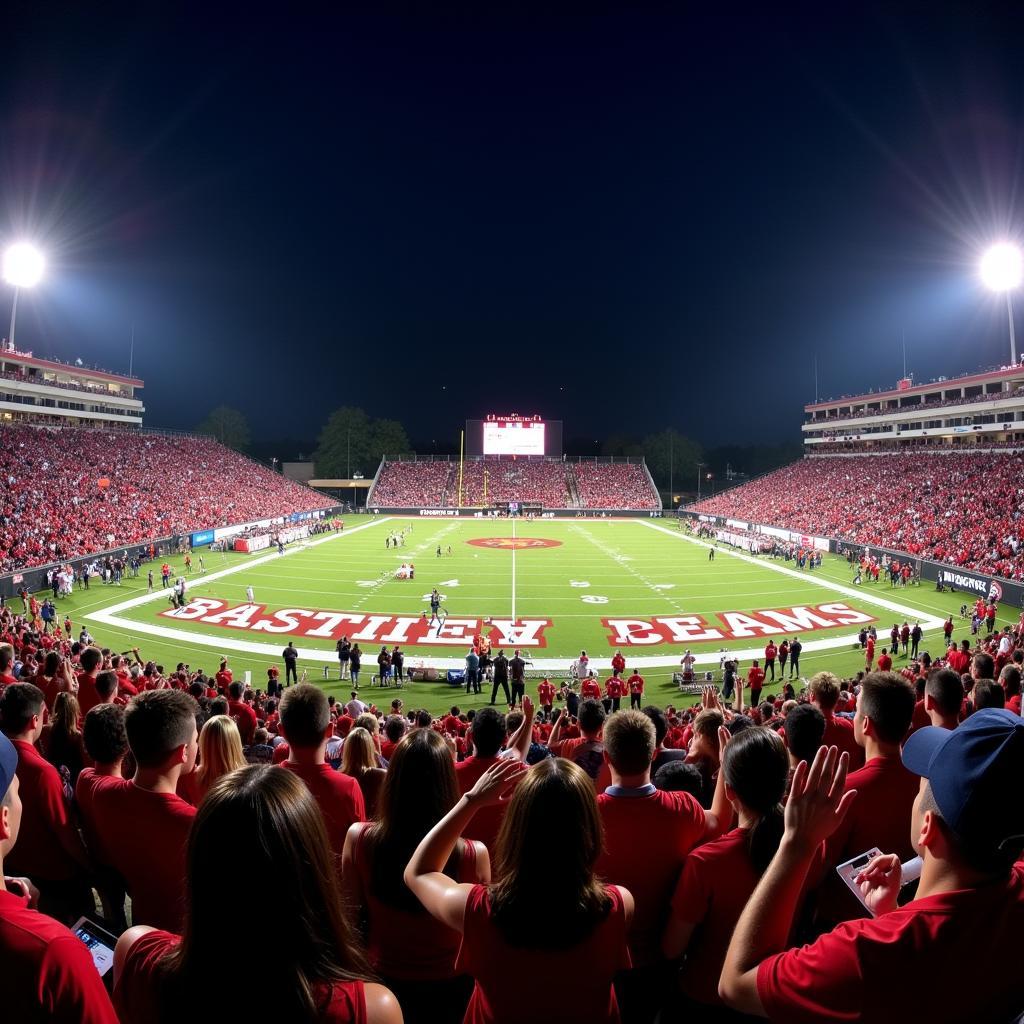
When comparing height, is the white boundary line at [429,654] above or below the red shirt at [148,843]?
below

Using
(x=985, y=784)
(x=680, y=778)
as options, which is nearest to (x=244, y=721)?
(x=680, y=778)

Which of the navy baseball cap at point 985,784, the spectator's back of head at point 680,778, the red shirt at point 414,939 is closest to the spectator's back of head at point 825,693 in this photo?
the spectator's back of head at point 680,778

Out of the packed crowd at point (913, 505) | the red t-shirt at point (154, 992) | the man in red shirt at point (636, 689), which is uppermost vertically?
the packed crowd at point (913, 505)

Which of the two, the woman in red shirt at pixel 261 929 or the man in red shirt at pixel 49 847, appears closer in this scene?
the woman in red shirt at pixel 261 929

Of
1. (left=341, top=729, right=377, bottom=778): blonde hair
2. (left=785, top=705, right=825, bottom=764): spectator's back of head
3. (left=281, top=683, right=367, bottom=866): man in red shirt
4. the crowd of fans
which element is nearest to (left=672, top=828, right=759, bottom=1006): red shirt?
(left=281, top=683, right=367, bottom=866): man in red shirt

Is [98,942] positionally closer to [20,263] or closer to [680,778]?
[680,778]

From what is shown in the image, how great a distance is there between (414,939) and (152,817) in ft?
5.30

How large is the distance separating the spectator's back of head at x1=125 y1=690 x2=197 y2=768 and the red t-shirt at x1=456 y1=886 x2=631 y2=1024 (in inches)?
89.4

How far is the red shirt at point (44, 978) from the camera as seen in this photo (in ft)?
6.03

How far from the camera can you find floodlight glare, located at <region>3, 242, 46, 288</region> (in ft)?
167

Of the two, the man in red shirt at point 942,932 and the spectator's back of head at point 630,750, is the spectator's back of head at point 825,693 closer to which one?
the spectator's back of head at point 630,750

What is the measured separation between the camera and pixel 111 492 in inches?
1823

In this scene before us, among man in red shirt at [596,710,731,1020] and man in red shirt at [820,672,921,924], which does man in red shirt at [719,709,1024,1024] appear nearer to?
man in red shirt at [596,710,731,1020]

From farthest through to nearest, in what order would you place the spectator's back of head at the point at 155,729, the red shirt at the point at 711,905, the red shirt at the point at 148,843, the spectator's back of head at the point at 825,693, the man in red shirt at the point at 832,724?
the spectator's back of head at the point at 825,693 → the man in red shirt at the point at 832,724 → the spectator's back of head at the point at 155,729 → the red shirt at the point at 148,843 → the red shirt at the point at 711,905
